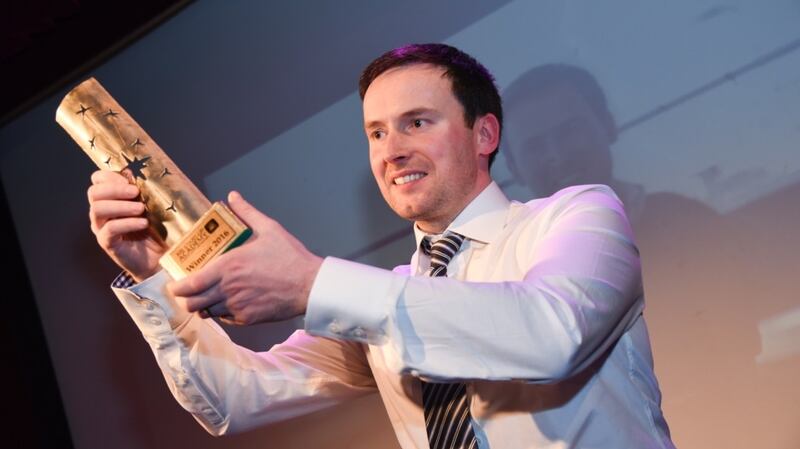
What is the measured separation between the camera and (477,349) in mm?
967

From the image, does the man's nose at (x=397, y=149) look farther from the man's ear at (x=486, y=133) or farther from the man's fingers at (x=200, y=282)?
the man's fingers at (x=200, y=282)

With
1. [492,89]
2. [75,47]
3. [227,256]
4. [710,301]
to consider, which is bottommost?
[710,301]

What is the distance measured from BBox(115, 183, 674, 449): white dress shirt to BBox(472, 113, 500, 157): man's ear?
5.4 inches

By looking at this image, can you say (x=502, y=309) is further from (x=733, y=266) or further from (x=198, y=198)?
(x=733, y=266)

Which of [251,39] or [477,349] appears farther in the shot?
[251,39]

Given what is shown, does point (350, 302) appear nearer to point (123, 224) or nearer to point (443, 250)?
point (123, 224)

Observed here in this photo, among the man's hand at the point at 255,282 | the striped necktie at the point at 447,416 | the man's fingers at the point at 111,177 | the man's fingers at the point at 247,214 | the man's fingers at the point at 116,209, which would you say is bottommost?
the striped necktie at the point at 447,416

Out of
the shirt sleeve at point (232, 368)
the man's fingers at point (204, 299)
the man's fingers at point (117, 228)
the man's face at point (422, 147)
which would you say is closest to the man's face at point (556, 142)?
the man's face at point (422, 147)

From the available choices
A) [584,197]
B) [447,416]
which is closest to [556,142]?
[584,197]

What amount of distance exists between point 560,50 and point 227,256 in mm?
1395

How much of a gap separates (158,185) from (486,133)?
0.82m

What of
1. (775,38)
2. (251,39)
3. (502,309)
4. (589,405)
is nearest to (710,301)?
(775,38)

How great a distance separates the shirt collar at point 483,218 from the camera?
1.53m

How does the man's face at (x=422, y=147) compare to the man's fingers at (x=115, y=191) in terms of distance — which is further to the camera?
the man's face at (x=422, y=147)
